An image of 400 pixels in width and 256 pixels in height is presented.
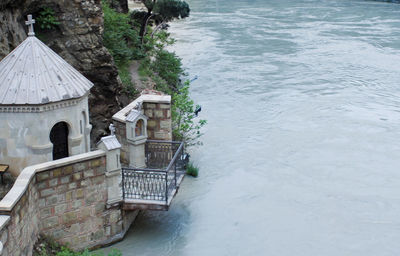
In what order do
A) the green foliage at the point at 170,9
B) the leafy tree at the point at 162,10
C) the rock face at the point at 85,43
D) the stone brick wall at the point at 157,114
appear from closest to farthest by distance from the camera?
the stone brick wall at the point at 157,114
the rock face at the point at 85,43
the leafy tree at the point at 162,10
the green foliage at the point at 170,9

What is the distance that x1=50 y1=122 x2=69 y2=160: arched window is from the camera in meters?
11.9

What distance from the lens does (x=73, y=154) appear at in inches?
482

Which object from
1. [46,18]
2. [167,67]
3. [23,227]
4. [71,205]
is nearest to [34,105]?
[71,205]

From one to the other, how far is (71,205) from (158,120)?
4.19 m

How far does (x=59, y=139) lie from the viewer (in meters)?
12.1

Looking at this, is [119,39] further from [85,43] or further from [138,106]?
[138,106]

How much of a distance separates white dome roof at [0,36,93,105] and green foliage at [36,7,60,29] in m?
4.63

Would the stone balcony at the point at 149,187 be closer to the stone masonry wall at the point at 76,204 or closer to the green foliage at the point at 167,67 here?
the stone masonry wall at the point at 76,204

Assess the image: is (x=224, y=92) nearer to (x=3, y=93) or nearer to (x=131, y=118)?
(x=131, y=118)

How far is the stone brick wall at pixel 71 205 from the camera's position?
34.4ft

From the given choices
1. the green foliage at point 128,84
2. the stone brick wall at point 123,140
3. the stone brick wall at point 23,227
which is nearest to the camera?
the stone brick wall at point 23,227

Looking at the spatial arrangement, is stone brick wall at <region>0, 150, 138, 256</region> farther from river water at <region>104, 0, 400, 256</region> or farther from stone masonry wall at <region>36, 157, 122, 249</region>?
river water at <region>104, 0, 400, 256</region>

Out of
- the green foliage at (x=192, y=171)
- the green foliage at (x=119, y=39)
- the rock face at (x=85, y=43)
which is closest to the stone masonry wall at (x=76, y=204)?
the rock face at (x=85, y=43)

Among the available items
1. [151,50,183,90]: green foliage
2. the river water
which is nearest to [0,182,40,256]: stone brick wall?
the river water
